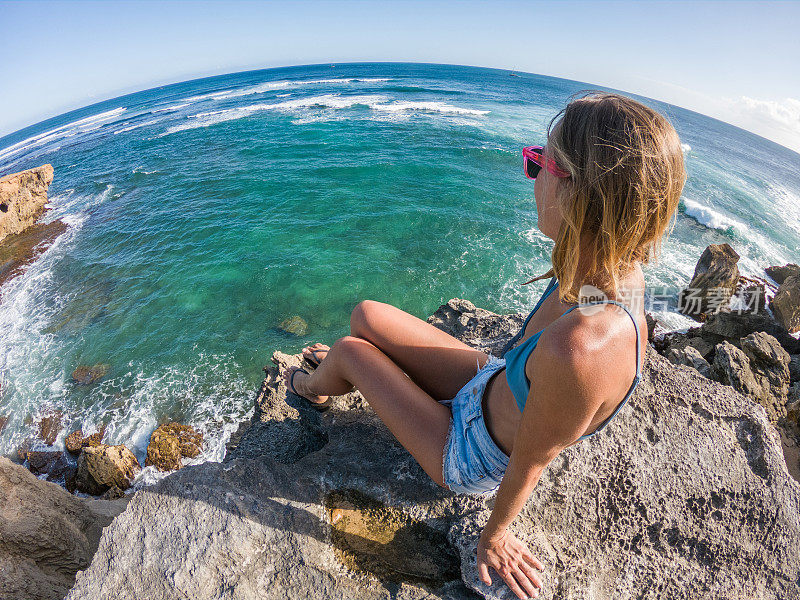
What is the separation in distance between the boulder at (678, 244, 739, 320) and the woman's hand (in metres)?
11.1

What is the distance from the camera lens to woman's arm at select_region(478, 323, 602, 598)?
3.90ft

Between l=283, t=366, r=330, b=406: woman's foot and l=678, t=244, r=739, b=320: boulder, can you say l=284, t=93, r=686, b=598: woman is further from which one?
l=678, t=244, r=739, b=320: boulder

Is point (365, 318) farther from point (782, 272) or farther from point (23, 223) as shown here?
point (23, 223)

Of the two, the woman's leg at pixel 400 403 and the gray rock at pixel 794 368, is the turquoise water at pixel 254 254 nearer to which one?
the woman's leg at pixel 400 403

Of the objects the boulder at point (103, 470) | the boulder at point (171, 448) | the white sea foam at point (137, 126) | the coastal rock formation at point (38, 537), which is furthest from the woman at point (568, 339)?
the white sea foam at point (137, 126)

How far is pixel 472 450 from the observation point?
185 centimetres

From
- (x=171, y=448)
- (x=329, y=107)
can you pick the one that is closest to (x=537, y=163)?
(x=171, y=448)

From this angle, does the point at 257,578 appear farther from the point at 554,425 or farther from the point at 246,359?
the point at 246,359

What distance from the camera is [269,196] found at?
16.6 m

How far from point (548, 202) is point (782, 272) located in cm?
1719

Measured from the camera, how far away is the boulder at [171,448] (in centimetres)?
698

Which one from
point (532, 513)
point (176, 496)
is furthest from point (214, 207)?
point (532, 513)

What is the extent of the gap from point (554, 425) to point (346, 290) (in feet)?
31.9

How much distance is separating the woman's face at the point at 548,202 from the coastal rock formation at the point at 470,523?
1.66 meters
